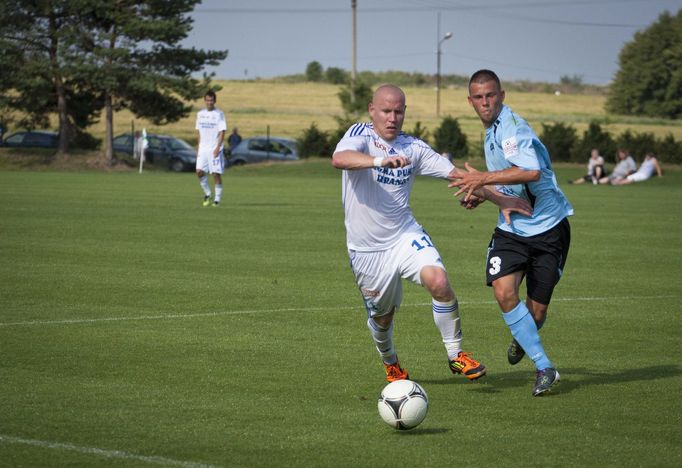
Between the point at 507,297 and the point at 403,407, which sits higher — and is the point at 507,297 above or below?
above

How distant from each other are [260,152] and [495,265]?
50023 mm

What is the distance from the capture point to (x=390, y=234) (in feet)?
27.8

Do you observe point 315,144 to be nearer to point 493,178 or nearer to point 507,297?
point 507,297

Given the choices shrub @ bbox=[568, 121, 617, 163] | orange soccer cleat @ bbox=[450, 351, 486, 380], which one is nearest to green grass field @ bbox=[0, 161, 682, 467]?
orange soccer cleat @ bbox=[450, 351, 486, 380]

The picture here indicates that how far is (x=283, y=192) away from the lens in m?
35.8

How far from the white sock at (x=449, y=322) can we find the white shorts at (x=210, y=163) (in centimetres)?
1917

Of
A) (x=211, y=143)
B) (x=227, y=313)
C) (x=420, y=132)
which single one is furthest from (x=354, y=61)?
(x=227, y=313)

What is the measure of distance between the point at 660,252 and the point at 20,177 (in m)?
29.8

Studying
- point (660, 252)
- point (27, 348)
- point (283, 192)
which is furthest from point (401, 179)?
point (283, 192)

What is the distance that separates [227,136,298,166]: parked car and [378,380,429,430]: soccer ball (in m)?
50.9

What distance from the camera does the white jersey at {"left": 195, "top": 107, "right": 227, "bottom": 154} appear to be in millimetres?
27234

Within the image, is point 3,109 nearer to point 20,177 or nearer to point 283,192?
point 20,177

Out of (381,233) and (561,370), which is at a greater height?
(381,233)

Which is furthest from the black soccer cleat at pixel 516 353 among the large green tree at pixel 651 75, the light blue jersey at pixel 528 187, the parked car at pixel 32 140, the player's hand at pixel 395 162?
the large green tree at pixel 651 75
